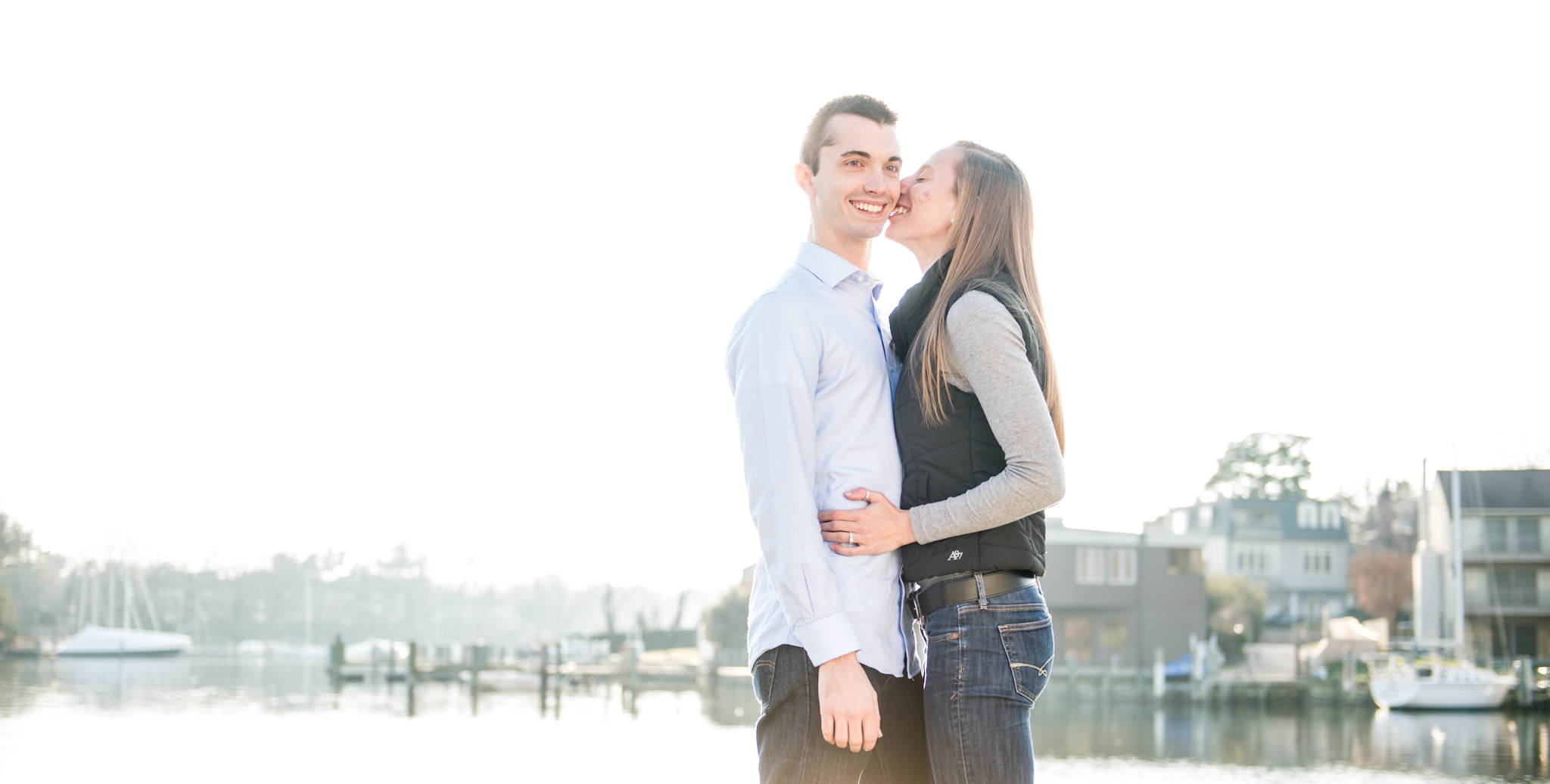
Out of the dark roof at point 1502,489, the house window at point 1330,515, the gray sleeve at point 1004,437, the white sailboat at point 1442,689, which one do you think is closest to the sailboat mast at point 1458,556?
the dark roof at point 1502,489

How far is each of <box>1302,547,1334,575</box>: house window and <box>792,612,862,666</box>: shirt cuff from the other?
2228 inches

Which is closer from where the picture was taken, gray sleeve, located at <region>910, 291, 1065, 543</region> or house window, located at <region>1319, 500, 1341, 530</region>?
gray sleeve, located at <region>910, 291, 1065, 543</region>

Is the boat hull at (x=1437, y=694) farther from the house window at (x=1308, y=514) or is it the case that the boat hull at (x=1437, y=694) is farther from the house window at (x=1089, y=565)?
the house window at (x=1308, y=514)

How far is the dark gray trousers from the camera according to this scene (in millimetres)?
2787

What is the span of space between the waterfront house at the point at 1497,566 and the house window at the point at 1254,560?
6.89m

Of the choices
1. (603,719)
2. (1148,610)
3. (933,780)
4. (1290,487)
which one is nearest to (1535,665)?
(1148,610)

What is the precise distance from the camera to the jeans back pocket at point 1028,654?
8.93 ft

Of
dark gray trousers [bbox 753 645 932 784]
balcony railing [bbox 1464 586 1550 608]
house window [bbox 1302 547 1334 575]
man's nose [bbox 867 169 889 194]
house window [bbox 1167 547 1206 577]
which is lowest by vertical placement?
balcony railing [bbox 1464 586 1550 608]

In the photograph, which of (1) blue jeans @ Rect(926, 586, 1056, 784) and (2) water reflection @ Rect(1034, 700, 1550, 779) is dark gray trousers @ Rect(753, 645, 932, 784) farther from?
(2) water reflection @ Rect(1034, 700, 1550, 779)

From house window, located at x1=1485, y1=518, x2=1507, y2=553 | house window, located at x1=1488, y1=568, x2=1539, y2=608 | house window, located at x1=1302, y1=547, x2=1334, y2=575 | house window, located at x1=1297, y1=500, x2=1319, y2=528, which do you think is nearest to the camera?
house window, located at x1=1488, y1=568, x2=1539, y2=608

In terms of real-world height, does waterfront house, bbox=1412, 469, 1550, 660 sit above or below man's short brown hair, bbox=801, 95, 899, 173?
below

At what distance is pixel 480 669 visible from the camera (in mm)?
48750

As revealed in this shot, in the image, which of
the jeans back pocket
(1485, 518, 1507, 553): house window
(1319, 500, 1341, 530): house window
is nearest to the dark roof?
(1485, 518, 1507, 553): house window

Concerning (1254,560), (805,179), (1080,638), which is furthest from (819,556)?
(1254,560)
